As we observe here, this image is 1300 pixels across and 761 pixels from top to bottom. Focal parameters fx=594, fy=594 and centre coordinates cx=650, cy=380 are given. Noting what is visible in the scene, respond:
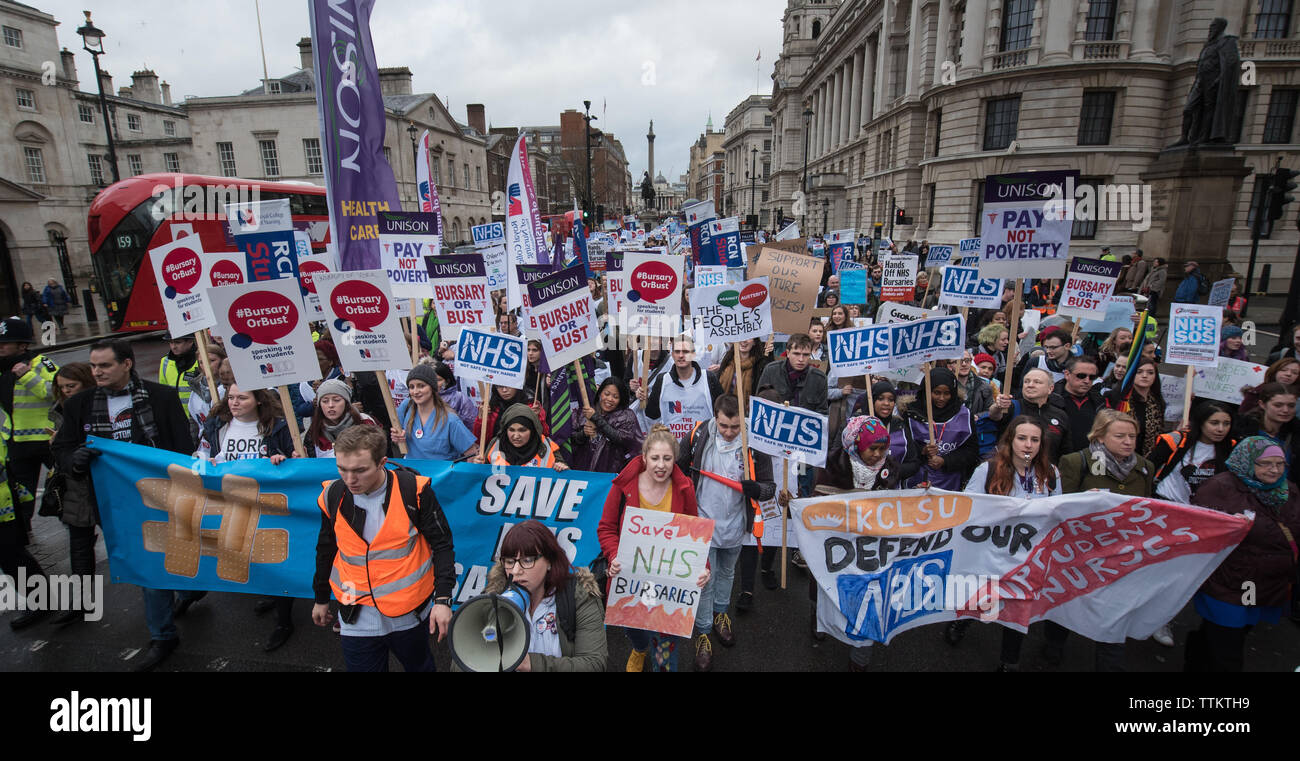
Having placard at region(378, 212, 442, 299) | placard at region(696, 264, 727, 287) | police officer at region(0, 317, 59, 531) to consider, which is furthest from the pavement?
placard at region(696, 264, 727, 287)

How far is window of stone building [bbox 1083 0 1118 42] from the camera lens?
29.0 metres

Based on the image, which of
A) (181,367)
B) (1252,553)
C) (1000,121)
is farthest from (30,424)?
(1000,121)

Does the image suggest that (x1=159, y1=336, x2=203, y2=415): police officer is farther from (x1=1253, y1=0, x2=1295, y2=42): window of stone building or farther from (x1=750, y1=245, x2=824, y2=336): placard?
(x1=1253, y1=0, x2=1295, y2=42): window of stone building

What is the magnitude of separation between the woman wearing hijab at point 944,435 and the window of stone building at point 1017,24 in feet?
113

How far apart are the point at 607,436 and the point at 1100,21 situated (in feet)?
123

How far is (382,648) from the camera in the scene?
3256 millimetres

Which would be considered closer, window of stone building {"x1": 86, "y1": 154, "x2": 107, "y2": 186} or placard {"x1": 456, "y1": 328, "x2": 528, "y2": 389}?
placard {"x1": 456, "y1": 328, "x2": 528, "y2": 389}

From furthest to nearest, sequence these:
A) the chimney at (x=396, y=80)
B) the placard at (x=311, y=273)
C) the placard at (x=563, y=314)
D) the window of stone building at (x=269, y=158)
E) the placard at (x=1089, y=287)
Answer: the chimney at (x=396, y=80) → the window of stone building at (x=269, y=158) → the placard at (x=311, y=273) → the placard at (x=1089, y=287) → the placard at (x=563, y=314)

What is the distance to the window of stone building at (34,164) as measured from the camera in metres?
30.0

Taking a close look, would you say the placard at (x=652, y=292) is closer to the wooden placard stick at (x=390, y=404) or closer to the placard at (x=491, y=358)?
Answer: the placard at (x=491, y=358)

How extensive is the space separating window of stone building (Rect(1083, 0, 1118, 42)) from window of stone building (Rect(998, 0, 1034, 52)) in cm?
246

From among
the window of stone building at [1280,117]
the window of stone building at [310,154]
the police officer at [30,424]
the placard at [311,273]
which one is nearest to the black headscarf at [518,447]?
the police officer at [30,424]

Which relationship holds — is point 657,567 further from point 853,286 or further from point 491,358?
point 853,286
